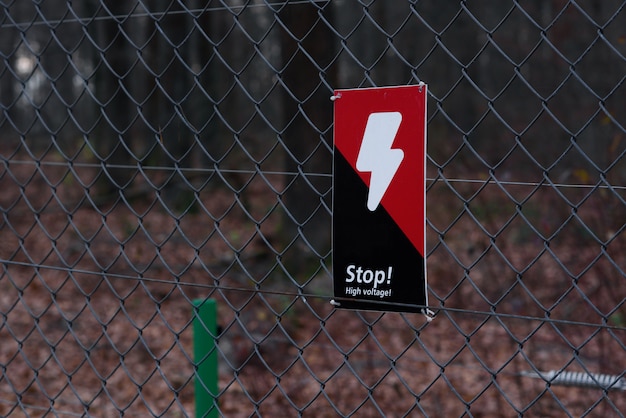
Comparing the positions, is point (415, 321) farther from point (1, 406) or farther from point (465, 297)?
point (1, 406)

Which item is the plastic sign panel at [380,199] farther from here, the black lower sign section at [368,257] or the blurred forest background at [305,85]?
the blurred forest background at [305,85]

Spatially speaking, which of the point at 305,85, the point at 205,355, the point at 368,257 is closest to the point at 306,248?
the point at 305,85

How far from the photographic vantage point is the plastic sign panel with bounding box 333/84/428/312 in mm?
1680

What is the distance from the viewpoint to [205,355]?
2271mm

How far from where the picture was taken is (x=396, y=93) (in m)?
1.69

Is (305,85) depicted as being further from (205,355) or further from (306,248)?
(205,355)

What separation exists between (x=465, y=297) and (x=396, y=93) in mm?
4914

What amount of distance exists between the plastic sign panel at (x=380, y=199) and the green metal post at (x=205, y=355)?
627 mm

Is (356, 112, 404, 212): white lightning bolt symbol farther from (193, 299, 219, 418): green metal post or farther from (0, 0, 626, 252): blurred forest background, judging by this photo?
(193, 299, 219, 418): green metal post

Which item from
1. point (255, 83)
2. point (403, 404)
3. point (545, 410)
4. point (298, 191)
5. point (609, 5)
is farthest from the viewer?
point (255, 83)

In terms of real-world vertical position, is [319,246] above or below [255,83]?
above

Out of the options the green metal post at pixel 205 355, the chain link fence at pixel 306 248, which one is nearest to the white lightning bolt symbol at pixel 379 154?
the chain link fence at pixel 306 248

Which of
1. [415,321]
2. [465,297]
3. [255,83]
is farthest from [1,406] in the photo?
[255,83]

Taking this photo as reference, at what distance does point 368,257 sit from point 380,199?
131 millimetres
